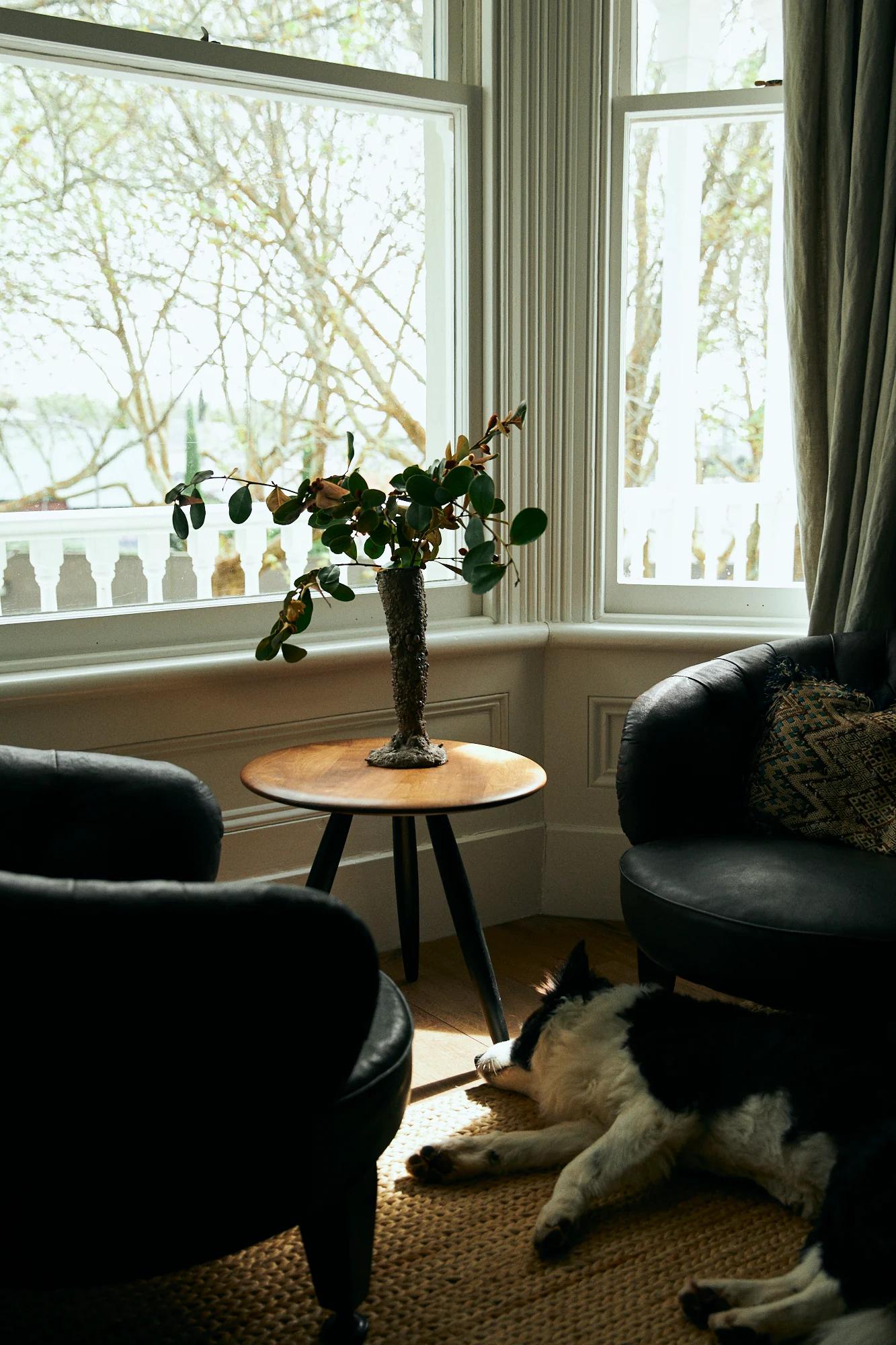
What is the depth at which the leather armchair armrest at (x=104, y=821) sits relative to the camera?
1.70m

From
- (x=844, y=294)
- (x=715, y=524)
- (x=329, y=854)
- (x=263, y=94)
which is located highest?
(x=263, y=94)

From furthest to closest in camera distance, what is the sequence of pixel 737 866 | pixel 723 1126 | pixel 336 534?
pixel 336 534 → pixel 737 866 → pixel 723 1126

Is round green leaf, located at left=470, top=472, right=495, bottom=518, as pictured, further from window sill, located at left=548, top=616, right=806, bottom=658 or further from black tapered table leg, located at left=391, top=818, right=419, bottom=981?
window sill, located at left=548, top=616, right=806, bottom=658

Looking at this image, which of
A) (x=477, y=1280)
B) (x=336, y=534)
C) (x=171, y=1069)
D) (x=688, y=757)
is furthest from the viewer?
(x=688, y=757)

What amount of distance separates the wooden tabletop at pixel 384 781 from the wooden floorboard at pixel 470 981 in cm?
55

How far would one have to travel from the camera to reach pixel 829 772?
2207 millimetres

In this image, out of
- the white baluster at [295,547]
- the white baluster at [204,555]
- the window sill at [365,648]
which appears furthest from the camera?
the white baluster at [295,547]

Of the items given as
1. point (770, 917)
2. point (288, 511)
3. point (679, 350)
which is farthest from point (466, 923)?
point (679, 350)

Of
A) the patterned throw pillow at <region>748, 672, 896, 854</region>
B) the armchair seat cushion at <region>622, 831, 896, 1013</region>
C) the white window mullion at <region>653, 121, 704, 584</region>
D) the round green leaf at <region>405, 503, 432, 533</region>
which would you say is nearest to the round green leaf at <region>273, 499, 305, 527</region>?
the round green leaf at <region>405, 503, 432, 533</region>

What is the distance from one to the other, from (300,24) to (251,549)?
1167 millimetres

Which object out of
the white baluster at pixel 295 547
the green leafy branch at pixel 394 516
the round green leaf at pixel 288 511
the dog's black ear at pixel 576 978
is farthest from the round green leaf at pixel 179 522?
the dog's black ear at pixel 576 978

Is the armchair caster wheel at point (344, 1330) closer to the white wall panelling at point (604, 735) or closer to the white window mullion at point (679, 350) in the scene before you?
the white wall panelling at point (604, 735)

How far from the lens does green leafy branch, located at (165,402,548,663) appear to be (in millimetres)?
2090

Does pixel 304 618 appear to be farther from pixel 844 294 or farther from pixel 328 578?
pixel 844 294
